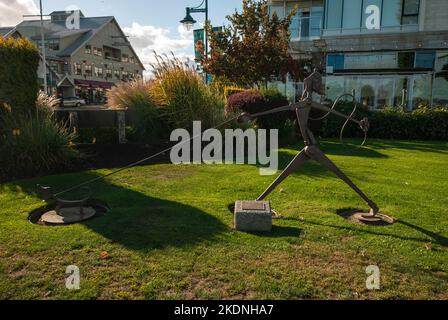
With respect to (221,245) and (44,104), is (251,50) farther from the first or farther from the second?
(221,245)

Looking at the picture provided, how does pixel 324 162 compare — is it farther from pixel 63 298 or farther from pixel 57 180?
pixel 57 180

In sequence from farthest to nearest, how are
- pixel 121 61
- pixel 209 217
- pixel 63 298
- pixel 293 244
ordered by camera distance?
pixel 121 61 < pixel 209 217 < pixel 293 244 < pixel 63 298

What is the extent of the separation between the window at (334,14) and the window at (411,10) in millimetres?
4070

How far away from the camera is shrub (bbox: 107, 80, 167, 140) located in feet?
33.5

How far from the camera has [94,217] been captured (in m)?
4.96

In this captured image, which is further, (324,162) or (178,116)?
(178,116)

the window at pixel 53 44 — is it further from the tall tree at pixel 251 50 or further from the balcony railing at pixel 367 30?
the tall tree at pixel 251 50

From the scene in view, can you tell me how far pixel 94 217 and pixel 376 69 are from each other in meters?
25.0

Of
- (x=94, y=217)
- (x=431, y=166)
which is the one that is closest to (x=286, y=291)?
(x=94, y=217)

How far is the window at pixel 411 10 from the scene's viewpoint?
24.2 m

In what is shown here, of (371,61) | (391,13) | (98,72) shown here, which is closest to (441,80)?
(371,61)

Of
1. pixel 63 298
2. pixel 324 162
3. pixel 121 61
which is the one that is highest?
pixel 121 61

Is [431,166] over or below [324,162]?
below

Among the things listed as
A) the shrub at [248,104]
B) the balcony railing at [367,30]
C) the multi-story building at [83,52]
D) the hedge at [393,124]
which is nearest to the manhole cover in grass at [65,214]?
the shrub at [248,104]
